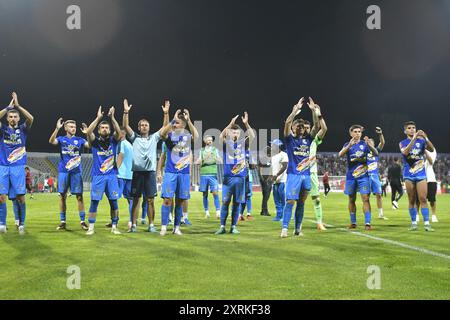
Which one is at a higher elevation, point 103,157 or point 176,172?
point 103,157

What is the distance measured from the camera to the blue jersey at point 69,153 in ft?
30.9

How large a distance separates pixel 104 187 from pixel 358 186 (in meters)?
5.35

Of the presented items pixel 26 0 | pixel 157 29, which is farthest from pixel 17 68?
pixel 157 29

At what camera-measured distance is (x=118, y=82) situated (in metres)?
42.9

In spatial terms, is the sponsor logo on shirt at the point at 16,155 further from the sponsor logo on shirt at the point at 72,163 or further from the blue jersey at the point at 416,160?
the blue jersey at the point at 416,160

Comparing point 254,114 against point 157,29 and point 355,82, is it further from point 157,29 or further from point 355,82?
point 157,29

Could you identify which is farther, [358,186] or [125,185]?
→ [125,185]

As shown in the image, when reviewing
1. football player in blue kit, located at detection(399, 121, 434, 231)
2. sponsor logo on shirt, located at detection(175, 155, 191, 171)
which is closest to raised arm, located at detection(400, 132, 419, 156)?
football player in blue kit, located at detection(399, 121, 434, 231)

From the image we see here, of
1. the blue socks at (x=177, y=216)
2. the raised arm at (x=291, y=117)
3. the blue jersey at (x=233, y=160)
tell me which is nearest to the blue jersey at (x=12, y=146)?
the blue socks at (x=177, y=216)

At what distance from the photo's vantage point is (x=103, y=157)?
8.71m

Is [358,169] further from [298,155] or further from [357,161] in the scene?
[298,155]

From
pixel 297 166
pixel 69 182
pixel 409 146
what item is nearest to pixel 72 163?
pixel 69 182

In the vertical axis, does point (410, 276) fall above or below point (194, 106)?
below

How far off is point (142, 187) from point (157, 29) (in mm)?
31996
